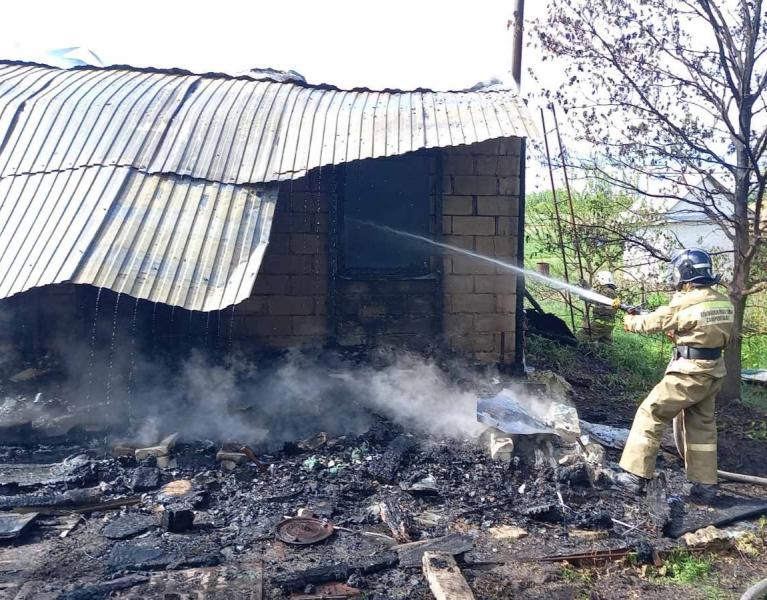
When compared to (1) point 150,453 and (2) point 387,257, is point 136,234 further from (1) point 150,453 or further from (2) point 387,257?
(2) point 387,257

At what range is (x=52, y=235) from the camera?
6.46 meters

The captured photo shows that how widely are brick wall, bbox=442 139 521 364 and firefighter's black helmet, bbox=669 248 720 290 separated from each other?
2.61m

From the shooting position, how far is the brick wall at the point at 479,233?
816 centimetres

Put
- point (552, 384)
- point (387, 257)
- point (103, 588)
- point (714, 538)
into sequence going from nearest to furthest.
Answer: point (103, 588), point (714, 538), point (552, 384), point (387, 257)

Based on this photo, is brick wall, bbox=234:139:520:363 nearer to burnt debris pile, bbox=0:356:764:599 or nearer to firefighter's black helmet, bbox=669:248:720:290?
burnt debris pile, bbox=0:356:764:599

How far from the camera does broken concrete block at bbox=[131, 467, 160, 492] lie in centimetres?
574

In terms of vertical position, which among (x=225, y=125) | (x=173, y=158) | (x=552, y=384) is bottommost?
(x=552, y=384)

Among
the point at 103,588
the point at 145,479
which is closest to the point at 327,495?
the point at 145,479

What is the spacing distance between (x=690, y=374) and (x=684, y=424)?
23.2 inches

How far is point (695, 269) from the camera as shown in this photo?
18.9 ft

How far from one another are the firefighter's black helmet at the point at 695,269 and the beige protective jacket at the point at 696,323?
9 cm

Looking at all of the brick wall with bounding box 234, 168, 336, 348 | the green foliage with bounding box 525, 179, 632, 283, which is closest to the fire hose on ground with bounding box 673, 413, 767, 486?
the green foliage with bounding box 525, 179, 632, 283

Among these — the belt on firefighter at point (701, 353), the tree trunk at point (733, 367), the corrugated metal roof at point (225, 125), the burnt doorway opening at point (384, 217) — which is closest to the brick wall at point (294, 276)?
the burnt doorway opening at point (384, 217)

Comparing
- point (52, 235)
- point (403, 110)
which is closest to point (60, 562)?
point (52, 235)
